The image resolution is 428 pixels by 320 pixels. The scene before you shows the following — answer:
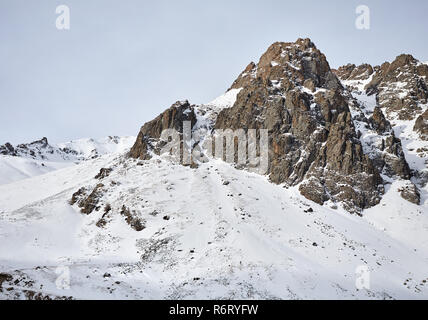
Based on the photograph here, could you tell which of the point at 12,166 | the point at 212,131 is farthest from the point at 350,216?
the point at 12,166

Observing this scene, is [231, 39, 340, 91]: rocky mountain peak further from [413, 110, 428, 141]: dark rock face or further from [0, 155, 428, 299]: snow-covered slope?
[0, 155, 428, 299]: snow-covered slope

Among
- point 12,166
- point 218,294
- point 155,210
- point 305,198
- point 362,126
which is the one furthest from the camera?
point 12,166

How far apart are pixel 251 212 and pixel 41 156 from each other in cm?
14682

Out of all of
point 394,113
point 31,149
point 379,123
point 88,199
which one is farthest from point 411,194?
point 31,149

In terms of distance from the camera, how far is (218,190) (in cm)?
4647

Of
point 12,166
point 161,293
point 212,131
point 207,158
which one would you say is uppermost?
point 212,131

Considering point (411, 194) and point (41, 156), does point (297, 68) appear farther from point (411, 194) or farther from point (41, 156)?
point (41, 156)

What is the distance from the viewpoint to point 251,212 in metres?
39.5

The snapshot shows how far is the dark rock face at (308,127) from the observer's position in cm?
4741

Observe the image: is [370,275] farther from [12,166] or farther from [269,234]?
[12,166]

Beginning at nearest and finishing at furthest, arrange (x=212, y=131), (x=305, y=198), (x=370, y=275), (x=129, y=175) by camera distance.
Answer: (x=370, y=275)
(x=305, y=198)
(x=129, y=175)
(x=212, y=131)

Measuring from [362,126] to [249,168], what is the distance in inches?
1010

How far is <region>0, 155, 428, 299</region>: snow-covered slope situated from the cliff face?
4.00 metres

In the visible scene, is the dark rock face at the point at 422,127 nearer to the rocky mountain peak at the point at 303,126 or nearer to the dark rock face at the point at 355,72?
the rocky mountain peak at the point at 303,126
